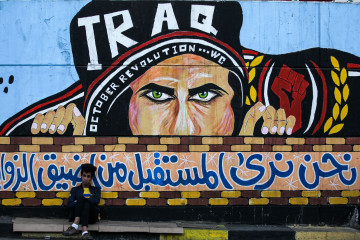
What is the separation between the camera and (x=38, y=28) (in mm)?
6750

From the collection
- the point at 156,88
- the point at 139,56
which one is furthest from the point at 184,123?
the point at 139,56

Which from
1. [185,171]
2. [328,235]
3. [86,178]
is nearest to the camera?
[86,178]

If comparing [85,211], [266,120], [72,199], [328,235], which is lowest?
[328,235]

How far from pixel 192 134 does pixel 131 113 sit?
0.93 metres

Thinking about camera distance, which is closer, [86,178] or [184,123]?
[86,178]

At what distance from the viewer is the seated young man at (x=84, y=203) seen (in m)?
6.22

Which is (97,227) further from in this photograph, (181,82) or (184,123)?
(181,82)

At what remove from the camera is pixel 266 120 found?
6.89 m

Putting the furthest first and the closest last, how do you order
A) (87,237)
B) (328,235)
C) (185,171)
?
(185,171) < (328,235) < (87,237)

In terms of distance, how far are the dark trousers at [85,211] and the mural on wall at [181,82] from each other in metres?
1.02

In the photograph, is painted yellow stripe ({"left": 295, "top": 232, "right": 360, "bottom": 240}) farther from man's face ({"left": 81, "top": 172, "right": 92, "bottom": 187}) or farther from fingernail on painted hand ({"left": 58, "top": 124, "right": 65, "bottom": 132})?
fingernail on painted hand ({"left": 58, "top": 124, "right": 65, "bottom": 132})

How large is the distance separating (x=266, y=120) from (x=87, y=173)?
105 inches

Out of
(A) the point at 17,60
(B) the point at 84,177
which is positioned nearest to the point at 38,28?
(A) the point at 17,60

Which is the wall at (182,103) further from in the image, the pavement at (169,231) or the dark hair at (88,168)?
the pavement at (169,231)
